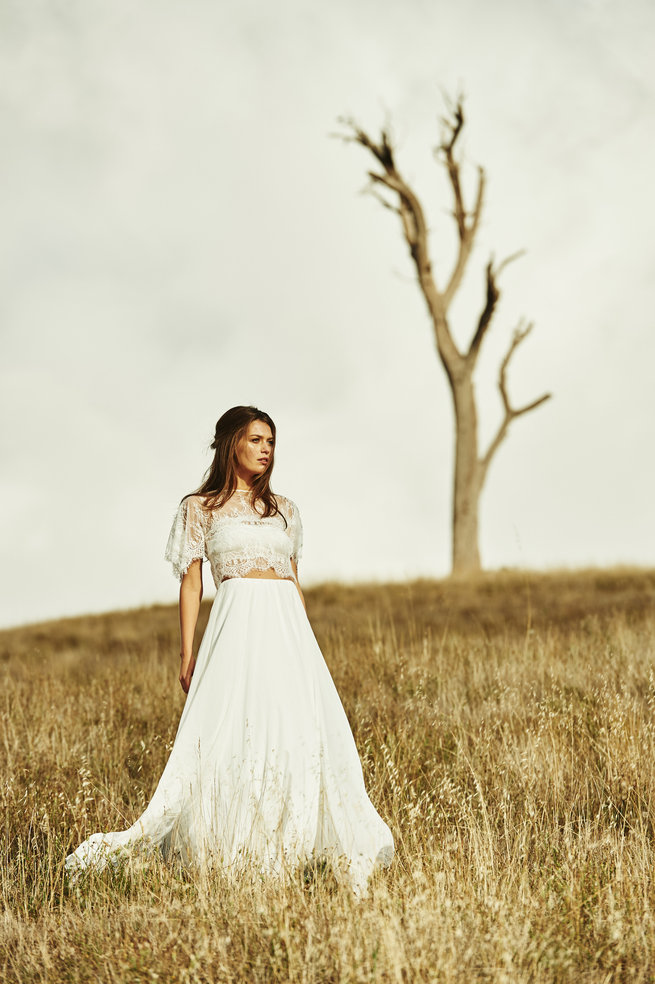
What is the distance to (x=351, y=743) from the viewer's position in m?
3.65

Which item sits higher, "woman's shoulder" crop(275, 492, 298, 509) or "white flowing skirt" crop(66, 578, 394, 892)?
"woman's shoulder" crop(275, 492, 298, 509)

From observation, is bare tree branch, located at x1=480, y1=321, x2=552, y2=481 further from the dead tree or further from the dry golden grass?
the dry golden grass

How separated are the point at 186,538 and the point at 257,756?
1.00 meters

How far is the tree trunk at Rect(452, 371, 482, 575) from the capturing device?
17.2m

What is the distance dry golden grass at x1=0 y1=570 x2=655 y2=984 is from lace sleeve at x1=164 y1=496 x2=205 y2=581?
3.58 ft

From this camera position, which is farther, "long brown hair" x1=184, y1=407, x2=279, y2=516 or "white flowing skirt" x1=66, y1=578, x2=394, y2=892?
"long brown hair" x1=184, y1=407, x2=279, y2=516

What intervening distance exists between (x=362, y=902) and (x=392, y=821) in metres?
1.09

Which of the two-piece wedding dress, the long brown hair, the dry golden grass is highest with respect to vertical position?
the long brown hair

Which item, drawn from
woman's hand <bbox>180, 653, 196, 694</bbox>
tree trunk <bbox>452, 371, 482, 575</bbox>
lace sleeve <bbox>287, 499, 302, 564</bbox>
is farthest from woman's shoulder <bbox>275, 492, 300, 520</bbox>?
tree trunk <bbox>452, 371, 482, 575</bbox>

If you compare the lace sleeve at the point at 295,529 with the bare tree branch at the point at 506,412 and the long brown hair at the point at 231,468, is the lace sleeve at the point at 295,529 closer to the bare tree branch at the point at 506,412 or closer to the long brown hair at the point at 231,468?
the long brown hair at the point at 231,468

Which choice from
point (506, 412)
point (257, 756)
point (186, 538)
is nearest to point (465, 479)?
point (506, 412)

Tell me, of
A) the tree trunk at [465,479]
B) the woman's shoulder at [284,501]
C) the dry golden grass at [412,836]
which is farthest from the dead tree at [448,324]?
the woman's shoulder at [284,501]

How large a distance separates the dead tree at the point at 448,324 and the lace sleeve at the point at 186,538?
44.7 ft

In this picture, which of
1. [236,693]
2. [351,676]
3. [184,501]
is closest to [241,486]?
[184,501]
